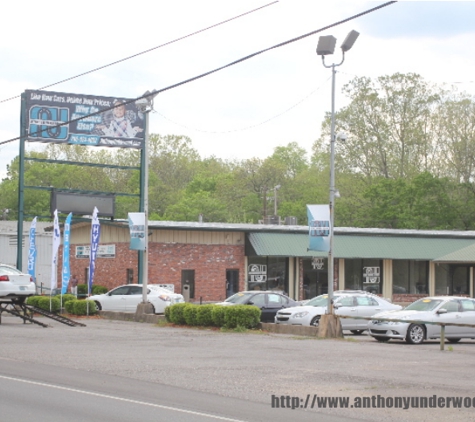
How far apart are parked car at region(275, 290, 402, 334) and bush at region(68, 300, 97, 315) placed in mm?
8386

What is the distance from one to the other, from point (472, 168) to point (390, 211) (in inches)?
315

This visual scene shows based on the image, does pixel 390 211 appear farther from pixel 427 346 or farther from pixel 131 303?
pixel 427 346

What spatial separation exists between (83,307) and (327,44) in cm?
1534

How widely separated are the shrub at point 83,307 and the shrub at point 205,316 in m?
6.90

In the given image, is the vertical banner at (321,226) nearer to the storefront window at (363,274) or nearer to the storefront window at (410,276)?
the storefront window at (363,274)

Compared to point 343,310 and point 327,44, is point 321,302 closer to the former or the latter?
point 343,310

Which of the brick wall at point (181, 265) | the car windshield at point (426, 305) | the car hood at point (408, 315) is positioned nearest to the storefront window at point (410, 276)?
the brick wall at point (181, 265)

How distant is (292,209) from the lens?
257 ft

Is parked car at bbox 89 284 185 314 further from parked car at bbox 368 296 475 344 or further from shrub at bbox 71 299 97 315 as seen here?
parked car at bbox 368 296 475 344

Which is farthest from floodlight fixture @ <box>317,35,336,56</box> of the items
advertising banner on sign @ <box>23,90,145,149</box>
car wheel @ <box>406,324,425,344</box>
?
advertising banner on sign @ <box>23,90,145,149</box>

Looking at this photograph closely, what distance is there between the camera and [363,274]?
166ft

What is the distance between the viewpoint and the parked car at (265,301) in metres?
30.8

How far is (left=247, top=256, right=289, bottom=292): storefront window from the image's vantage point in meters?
48.2

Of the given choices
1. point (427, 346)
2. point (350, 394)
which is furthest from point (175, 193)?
point (350, 394)
